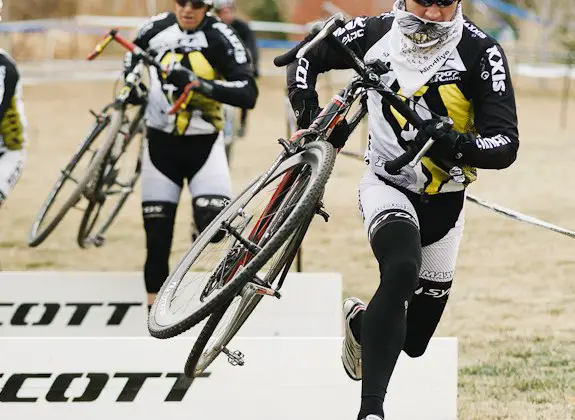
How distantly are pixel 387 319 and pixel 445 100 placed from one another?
93cm

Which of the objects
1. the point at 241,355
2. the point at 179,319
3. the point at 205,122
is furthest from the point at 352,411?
the point at 205,122

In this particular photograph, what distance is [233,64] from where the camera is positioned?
7383mm

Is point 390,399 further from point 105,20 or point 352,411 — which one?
point 105,20

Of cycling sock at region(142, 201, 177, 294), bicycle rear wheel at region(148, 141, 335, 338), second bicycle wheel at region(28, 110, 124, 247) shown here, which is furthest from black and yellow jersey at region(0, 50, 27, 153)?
bicycle rear wheel at region(148, 141, 335, 338)

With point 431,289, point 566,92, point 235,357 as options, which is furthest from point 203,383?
point 566,92

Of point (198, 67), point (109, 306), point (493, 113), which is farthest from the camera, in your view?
point (109, 306)

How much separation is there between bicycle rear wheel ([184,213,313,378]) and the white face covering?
2.47 ft

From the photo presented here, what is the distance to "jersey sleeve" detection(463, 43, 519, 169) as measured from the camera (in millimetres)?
4820

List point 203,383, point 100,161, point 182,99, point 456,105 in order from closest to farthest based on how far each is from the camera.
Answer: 1. point 456,105
2. point 203,383
3. point 182,99
4. point 100,161

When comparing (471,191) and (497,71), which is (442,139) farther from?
(471,191)

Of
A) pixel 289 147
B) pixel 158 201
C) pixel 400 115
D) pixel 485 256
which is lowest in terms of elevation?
pixel 485 256

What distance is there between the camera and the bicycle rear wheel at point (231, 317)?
4914 millimetres

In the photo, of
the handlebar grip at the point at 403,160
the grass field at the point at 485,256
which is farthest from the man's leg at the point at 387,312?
the grass field at the point at 485,256

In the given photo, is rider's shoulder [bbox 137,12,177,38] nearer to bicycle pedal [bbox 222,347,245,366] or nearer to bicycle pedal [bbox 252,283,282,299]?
bicycle pedal [bbox 222,347,245,366]
